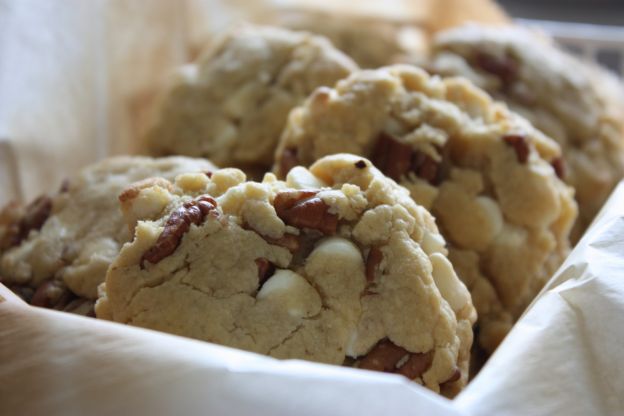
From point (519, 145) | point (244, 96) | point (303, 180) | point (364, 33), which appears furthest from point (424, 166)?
point (364, 33)

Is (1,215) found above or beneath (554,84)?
beneath

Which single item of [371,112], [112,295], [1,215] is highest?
[371,112]

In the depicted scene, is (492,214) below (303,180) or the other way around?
below

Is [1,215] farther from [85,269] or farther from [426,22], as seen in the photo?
[426,22]

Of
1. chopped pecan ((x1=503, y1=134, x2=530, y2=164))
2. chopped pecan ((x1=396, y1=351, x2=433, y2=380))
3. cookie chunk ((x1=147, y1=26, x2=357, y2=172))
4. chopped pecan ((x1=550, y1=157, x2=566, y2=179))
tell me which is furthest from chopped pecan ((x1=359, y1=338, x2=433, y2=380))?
cookie chunk ((x1=147, y1=26, x2=357, y2=172))

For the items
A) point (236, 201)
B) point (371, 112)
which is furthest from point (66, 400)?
point (371, 112)

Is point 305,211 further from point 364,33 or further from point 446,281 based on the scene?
point 364,33
